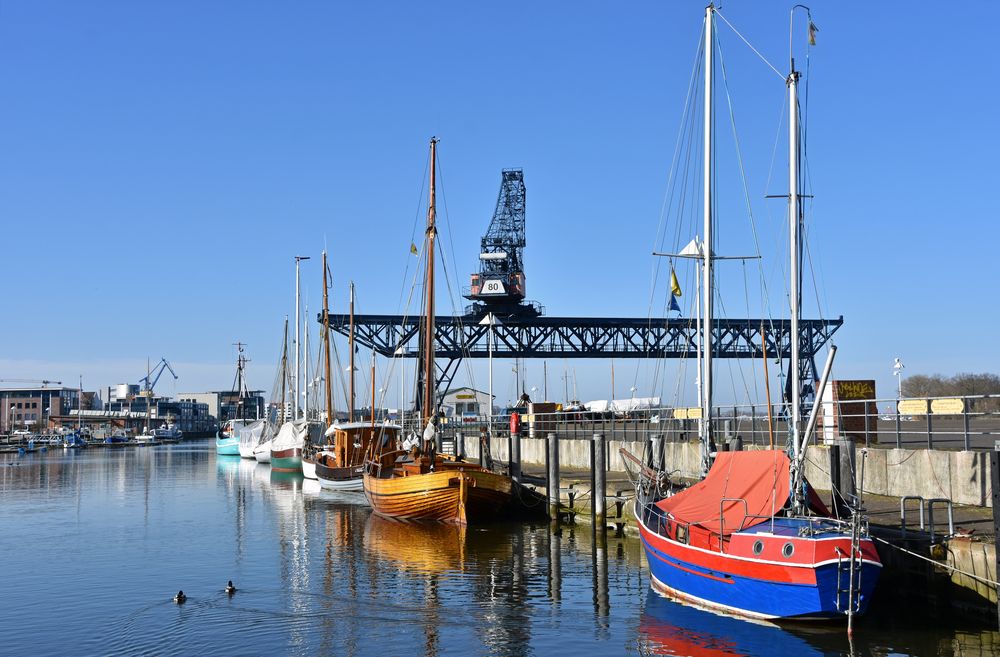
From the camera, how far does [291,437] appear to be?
76438mm

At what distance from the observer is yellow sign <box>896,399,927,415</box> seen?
2356 cm

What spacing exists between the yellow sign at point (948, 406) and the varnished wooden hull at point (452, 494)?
17.0 meters

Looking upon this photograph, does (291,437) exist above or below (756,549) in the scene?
below

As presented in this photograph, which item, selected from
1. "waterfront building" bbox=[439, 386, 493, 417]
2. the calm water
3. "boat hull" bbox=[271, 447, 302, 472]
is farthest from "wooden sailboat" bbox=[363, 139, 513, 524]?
"waterfront building" bbox=[439, 386, 493, 417]

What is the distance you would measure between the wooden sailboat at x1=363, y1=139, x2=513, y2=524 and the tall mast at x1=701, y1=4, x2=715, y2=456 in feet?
38.2

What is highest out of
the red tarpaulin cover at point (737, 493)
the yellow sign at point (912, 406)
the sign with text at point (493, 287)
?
the sign with text at point (493, 287)

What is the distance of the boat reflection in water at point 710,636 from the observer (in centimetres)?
1762

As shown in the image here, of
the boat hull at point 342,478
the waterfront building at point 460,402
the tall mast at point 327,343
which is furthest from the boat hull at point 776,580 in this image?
the waterfront building at point 460,402

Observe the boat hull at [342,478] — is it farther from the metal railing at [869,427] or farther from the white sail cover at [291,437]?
the white sail cover at [291,437]

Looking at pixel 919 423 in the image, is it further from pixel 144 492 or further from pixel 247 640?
pixel 144 492

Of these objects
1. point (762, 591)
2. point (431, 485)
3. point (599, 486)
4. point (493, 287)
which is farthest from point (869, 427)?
point (493, 287)

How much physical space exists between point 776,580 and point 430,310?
80.9 ft

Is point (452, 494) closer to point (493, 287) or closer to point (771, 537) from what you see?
point (771, 537)

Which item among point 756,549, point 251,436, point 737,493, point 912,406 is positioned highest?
point 912,406
